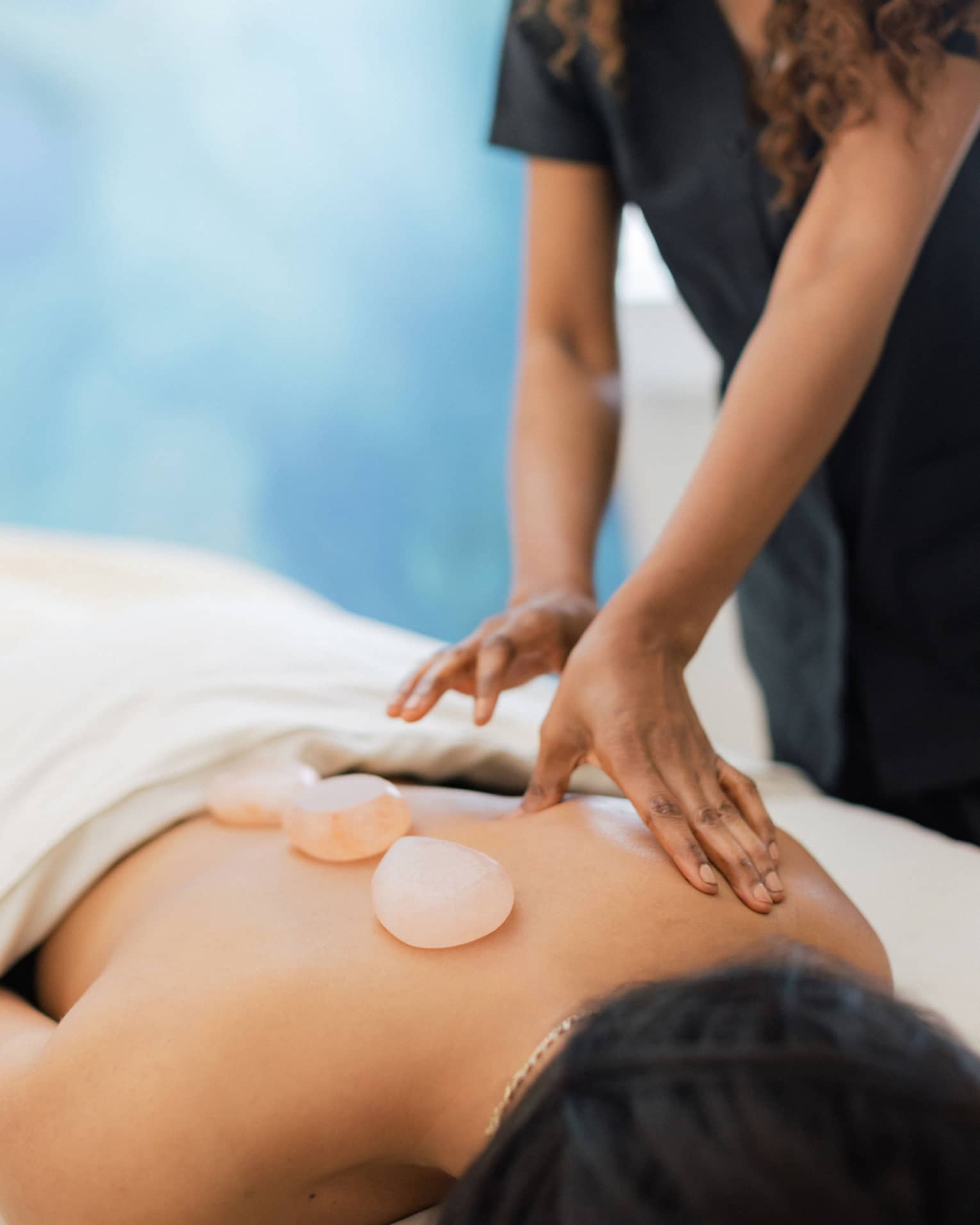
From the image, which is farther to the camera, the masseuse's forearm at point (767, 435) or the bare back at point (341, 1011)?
the masseuse's forearm at point (767, 435)

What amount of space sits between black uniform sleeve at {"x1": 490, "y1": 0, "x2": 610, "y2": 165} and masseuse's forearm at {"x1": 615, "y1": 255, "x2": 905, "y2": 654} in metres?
0.52

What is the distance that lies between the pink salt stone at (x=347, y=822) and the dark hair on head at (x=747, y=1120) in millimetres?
316

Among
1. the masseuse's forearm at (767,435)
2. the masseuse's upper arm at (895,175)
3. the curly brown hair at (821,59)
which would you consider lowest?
the masseuse's forearm at (767,435)

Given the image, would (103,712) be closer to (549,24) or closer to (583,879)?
(583,879)

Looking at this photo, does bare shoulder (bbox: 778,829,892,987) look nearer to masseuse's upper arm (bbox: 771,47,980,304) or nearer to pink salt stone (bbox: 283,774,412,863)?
pink salt stone (bbox: 283,774,412,863)

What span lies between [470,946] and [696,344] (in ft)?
7.67

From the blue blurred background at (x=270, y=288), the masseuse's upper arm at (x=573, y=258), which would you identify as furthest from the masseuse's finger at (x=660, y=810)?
the blue blurred background at (x=270, y=288)

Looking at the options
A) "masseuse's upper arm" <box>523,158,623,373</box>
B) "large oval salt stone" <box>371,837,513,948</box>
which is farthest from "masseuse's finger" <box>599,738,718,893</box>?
"masseuse's upper arm" <box>523,158,623,373</box>

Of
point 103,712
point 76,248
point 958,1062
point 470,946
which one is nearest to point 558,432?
point 103,712

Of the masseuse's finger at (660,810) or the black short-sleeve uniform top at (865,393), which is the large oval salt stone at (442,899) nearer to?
the masseuse's finger at (660,810)

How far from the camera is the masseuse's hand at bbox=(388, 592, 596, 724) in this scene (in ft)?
3.10

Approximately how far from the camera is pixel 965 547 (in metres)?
1.22

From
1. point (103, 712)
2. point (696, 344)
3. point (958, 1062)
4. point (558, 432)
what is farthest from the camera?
point (696, 344)

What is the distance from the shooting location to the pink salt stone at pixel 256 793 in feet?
3.05
